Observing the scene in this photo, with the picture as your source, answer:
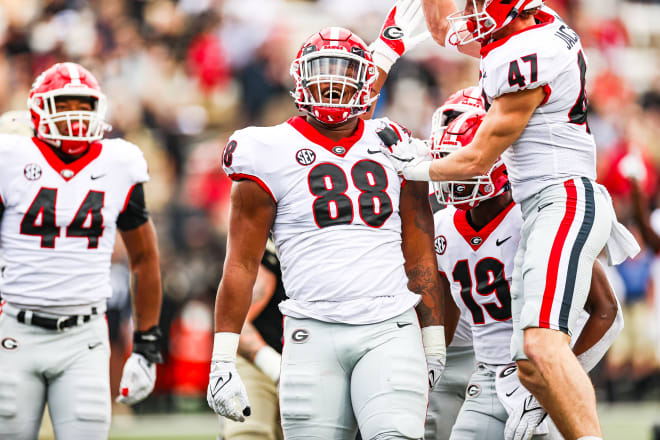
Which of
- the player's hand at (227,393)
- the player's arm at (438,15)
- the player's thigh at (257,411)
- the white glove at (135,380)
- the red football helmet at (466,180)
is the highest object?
the player's arm at (438,15)

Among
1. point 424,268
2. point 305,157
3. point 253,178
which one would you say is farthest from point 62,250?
point 424,268

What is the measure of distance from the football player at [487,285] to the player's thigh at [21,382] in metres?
1.82

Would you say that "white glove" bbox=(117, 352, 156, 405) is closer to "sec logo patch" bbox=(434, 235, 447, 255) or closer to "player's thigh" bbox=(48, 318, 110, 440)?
"player's thigh" bbox=(48, 318, 110, 440)

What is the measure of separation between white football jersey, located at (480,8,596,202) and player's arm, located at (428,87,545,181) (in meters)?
0.04

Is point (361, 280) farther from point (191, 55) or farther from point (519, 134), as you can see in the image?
point (191, 55)

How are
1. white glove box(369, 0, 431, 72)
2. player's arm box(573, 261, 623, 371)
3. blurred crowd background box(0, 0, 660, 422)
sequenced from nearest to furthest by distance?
player's arm box(573, 261, 623, 371), white glove box(369, 0, 431, 72), blurred crowd background box(0, 0, 660, 422)

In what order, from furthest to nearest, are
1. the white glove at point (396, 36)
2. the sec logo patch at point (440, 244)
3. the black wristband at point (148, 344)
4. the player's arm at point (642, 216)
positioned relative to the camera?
1. the player's arm at point (642, 216)
2. the black wristband at point (148, 344)
3. the white glove at point (396, 36)
4. the sec logo patch at point (440, 244)

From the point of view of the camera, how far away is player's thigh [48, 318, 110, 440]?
4.32m

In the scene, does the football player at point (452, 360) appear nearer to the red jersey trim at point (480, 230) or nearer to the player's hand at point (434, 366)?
the red jersey trim at point (480, 230)

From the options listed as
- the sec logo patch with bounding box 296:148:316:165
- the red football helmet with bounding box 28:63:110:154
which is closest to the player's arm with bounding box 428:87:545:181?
the sec logo patch with bounding box 296:148:316:165

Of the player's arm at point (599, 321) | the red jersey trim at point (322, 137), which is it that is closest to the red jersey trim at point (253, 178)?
the red jersey trim at point (322, 137)

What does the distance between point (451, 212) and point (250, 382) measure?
140cm

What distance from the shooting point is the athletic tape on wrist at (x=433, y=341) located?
4023 millimetres

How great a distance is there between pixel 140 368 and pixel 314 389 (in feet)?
4.99
